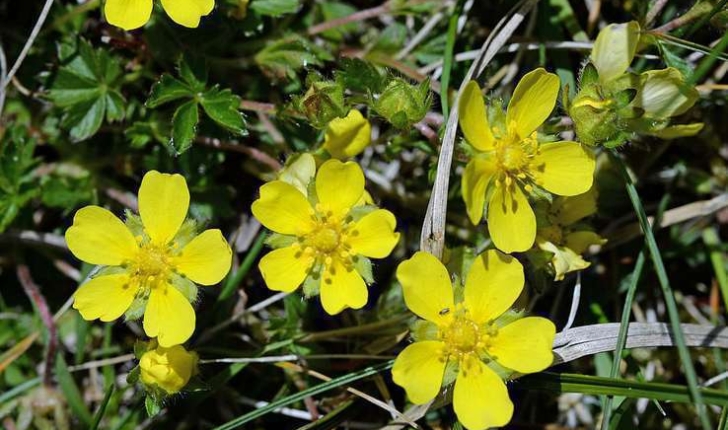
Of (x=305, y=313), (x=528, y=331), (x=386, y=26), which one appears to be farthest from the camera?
(x=386, y=26)

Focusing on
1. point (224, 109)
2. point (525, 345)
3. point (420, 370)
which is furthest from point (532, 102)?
point (224, 109)

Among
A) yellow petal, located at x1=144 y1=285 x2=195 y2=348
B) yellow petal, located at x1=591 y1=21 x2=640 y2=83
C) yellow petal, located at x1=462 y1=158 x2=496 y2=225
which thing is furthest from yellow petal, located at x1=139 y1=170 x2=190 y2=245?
yellow petal, located at x1=591 y1=21 x2=640 y2=83

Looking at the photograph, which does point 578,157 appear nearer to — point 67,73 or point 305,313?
point 305,313

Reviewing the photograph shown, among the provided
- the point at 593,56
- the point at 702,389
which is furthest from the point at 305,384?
the point at 593,56

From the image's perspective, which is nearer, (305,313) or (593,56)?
(593,56)

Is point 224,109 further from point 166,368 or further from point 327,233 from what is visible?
point 166,368

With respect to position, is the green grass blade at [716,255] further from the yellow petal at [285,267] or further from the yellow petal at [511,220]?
the yellow petal at [285,267]
